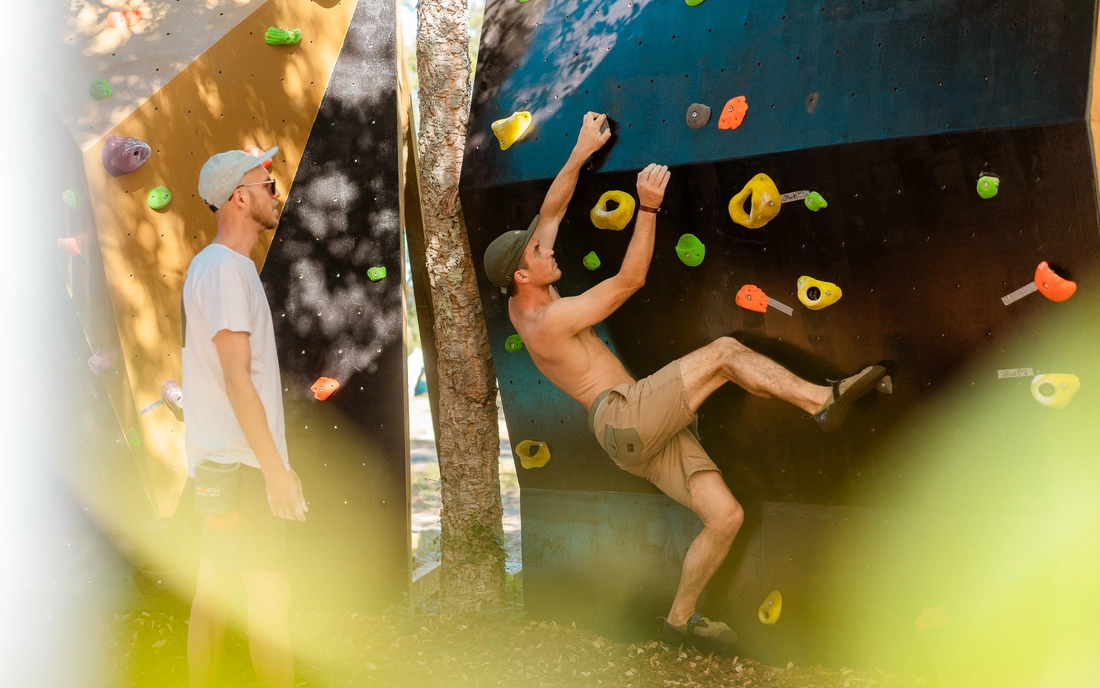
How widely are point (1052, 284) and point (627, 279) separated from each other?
5.29 ft

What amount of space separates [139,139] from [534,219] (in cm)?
206

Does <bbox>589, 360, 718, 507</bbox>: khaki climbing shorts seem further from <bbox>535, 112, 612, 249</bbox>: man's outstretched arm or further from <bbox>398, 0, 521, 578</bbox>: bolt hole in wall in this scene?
<bbox>398, 0, 521, 578</bbox>: bolt hole in wall

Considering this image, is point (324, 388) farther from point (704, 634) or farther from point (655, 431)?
point (704, 634)

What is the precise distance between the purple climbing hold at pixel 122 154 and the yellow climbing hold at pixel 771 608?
3665mm

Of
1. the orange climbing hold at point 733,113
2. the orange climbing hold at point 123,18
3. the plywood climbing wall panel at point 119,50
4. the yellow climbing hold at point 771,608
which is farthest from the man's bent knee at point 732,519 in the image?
the orange climbing hold at point 123,18

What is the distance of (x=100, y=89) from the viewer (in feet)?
14.4

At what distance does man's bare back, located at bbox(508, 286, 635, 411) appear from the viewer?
405 cm

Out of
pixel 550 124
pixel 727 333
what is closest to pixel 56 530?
pixel 550 124

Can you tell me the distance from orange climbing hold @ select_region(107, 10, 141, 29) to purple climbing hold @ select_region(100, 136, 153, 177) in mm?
587

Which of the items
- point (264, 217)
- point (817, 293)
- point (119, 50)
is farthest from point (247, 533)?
point (817, 293)

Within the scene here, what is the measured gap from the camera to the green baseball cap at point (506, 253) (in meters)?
4.06

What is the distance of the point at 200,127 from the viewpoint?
447cm

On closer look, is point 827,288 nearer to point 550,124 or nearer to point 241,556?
point 550,124

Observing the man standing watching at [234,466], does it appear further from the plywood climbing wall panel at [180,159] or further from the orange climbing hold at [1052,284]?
the orange climbing hold at [1052,284]
